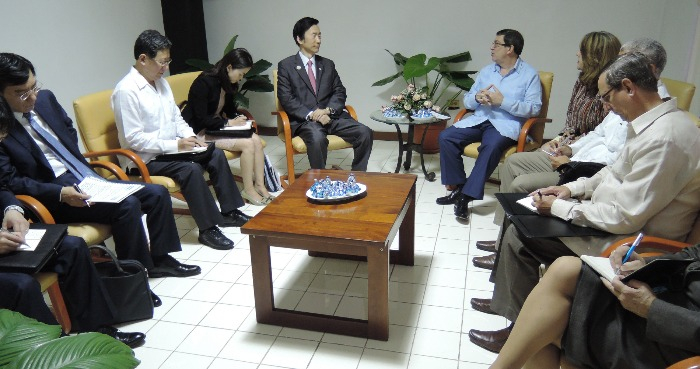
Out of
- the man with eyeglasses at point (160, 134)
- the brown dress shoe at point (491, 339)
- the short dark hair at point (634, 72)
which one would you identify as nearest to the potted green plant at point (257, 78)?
the man with eyeglasses at point (160, 134)

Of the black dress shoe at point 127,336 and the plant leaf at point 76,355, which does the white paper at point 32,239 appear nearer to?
the black dress shoe at point 127,336

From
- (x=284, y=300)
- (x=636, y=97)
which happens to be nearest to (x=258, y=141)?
(x=284, y=300)

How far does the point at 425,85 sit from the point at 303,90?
1598mm

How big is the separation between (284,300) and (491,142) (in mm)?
1894

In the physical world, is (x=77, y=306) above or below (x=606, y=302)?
below

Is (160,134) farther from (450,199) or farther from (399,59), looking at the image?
(399,59)

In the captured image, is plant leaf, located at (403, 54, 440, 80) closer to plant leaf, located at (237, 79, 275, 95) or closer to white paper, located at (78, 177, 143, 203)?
A: plant leaf, located at (237, 79, 275, 95)

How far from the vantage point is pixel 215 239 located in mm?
3449

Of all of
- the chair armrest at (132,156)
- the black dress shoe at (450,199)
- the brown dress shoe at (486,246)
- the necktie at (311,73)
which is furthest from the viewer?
the necktie at (311,73)

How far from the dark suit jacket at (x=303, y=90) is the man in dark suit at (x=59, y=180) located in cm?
160

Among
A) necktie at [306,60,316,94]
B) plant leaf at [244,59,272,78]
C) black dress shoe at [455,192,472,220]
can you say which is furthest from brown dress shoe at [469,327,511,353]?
plant leaf at [244,59,272,78]

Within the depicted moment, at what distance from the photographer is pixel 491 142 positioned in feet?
12.4

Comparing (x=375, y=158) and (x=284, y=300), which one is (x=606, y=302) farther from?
(x=375, y=158)

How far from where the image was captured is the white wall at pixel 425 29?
194 inches
